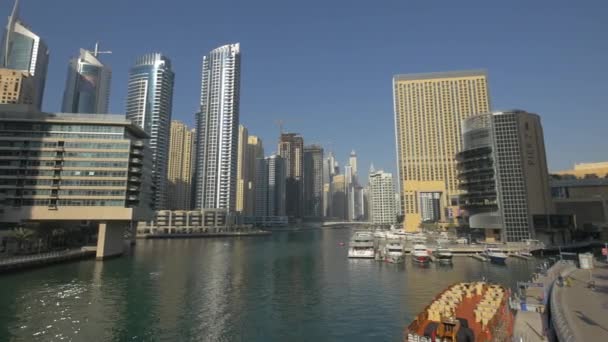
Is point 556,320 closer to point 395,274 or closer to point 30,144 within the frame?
point 395,274

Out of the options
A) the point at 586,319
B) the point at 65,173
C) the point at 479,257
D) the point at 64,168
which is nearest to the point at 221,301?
the point at 586,319

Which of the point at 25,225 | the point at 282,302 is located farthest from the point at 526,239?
the point at 25,225

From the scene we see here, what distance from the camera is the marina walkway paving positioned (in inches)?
931

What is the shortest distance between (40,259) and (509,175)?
461 feet

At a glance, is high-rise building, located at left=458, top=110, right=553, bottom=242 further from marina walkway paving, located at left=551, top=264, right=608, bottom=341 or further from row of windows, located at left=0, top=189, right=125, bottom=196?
row of windows, located at left=0, top=189, right=125, bottom=196

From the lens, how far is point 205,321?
39.1 metres

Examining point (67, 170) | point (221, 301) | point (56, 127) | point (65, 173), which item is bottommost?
point (221, 301)

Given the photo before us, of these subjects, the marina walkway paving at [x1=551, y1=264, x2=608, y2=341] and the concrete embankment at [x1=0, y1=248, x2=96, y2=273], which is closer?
the marina walkway paving at [x1=551, y1=264, x2=608, y2=341]

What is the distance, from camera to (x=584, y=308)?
30500 millimetres

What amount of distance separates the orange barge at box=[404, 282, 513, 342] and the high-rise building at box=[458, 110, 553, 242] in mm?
92888

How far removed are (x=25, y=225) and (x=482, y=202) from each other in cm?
14928

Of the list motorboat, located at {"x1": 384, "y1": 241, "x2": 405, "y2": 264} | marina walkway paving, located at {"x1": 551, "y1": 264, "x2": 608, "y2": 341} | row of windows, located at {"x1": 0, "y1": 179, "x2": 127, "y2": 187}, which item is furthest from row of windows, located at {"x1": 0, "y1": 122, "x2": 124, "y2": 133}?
marina walkway paving, located at {"x1": 551, "y1": 264, "x2": 608, "y2": 341}

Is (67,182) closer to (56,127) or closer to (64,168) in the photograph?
(64,168)

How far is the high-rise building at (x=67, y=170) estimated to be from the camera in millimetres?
92625
